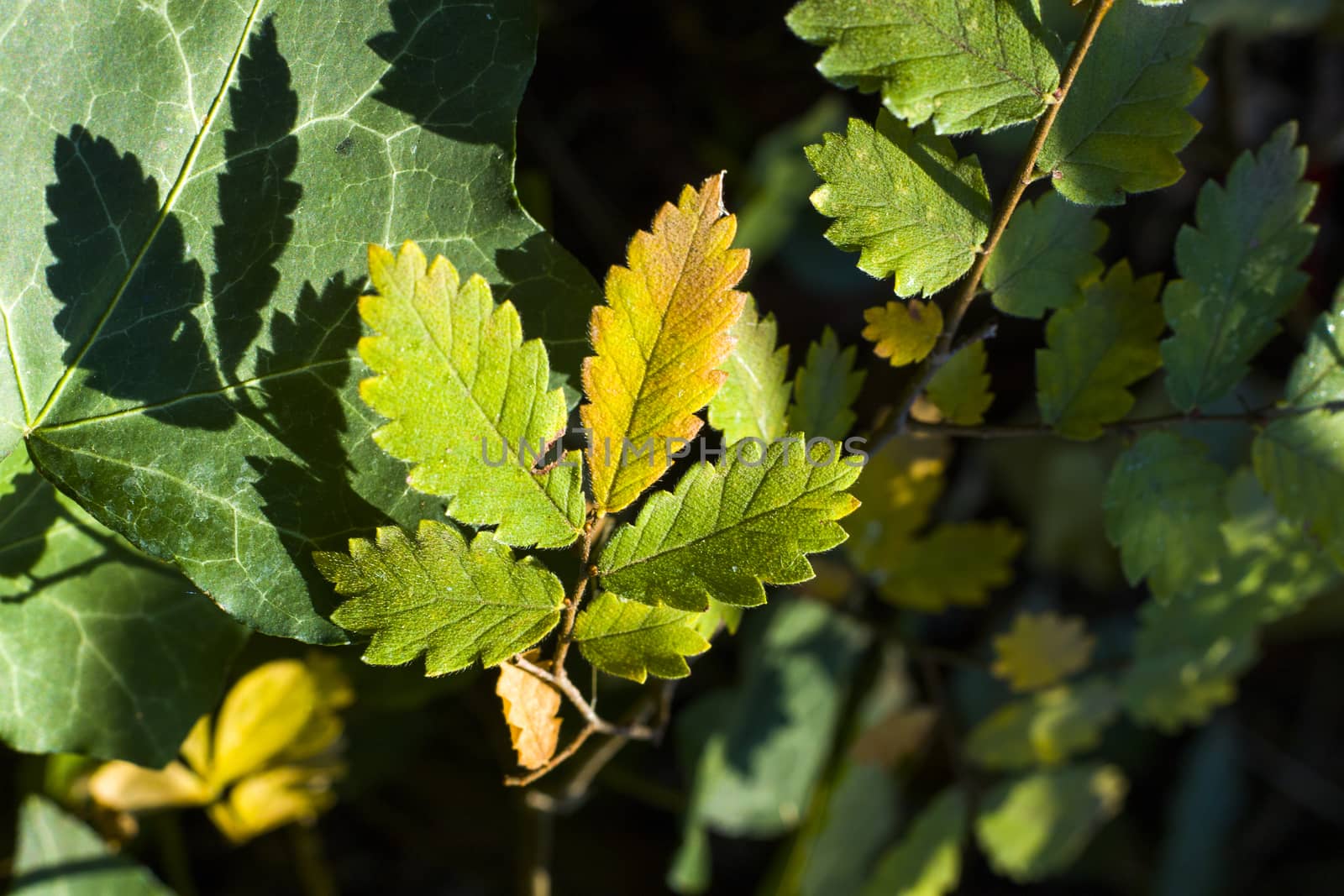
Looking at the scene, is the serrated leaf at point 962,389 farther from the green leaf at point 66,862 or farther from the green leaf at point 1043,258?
the green leaf at point 66,862

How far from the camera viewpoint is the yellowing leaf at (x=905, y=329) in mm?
1045

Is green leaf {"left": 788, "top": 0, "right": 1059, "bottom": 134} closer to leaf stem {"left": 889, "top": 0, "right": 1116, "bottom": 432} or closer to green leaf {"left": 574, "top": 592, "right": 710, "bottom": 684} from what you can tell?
leaf stem {"left": 889, "top": 0, "right": 1116, "bottom": 432}

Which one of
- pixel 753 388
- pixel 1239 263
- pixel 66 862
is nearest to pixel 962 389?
pixel 753 388

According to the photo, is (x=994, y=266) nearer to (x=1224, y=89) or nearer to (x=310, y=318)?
(x=310, y=318)

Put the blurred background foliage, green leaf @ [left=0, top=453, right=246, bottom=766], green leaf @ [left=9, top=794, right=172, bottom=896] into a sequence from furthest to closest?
the blurred background foliage, green leaf @ [left=9, top=794, right=172, bottom=896], green leaf @ [left=0, top=453, right=246, bottom=766]

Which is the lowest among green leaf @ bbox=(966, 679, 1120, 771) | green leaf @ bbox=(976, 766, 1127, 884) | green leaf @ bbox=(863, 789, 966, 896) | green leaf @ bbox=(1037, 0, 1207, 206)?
green leaf @ bbox=(976, 766, 1127, 884)

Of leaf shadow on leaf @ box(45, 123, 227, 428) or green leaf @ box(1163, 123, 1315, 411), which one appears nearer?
leaf shadow on leaf @ box(45, 123, 227, 428)

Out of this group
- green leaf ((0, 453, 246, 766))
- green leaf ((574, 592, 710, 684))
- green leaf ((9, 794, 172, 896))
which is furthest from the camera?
green leaf ((9, 794, 172, 896))

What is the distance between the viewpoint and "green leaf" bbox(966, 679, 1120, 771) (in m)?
1.97

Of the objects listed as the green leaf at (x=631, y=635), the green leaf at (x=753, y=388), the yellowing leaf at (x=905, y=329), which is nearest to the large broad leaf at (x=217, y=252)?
the green leaf at (x=631, y=635)

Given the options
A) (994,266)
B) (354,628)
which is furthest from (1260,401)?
(354,628)

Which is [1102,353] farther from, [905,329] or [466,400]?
[466,400]

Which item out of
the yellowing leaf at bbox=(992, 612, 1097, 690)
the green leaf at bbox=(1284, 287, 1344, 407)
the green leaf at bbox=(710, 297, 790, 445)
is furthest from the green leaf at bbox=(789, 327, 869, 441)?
the yellowing leaf at bbox=(992, 612, 1097, 690)

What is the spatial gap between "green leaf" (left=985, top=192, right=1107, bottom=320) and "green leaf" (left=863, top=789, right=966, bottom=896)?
1274mm
